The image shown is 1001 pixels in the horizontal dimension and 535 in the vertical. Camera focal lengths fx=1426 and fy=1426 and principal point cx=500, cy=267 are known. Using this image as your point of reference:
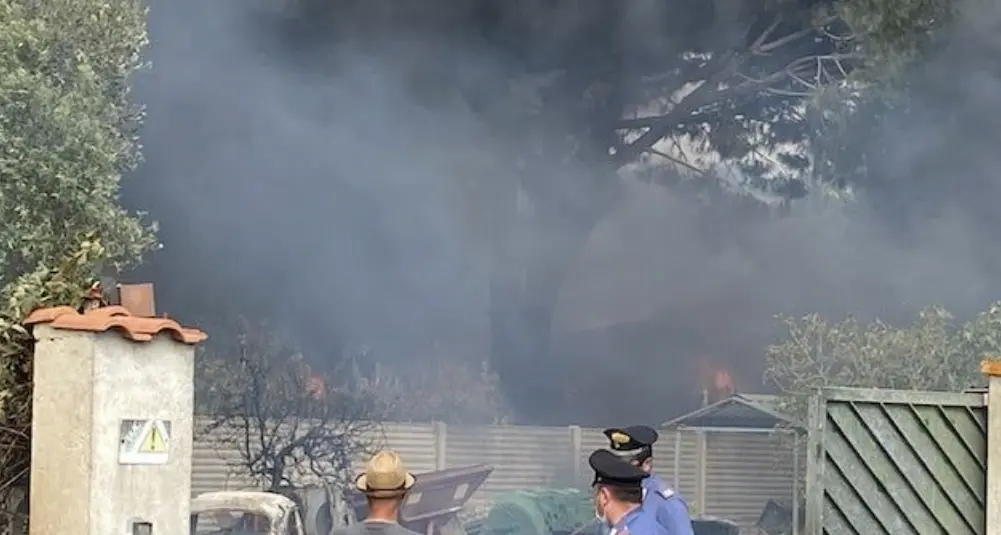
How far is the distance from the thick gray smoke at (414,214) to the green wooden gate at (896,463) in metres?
5.91

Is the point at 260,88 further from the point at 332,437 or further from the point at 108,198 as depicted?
the point at 108,198

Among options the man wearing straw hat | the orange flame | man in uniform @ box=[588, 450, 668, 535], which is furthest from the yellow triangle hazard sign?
the orange flame

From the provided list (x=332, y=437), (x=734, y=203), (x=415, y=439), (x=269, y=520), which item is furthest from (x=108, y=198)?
(x=734, y=203)

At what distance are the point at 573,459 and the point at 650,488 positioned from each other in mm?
9497

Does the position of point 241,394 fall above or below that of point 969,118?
below

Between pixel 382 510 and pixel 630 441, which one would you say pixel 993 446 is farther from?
pixel 382 510

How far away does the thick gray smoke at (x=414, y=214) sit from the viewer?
10680mm

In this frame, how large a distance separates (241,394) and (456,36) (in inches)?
147

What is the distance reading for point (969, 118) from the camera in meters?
12.5

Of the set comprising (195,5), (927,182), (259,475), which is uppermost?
(195,5)

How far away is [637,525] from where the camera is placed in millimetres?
3953

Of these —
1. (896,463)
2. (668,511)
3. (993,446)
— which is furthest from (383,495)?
(993,446)

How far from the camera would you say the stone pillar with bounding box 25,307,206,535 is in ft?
12.0

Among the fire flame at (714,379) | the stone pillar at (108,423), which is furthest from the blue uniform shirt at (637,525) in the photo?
the fire flame at (714,379)
